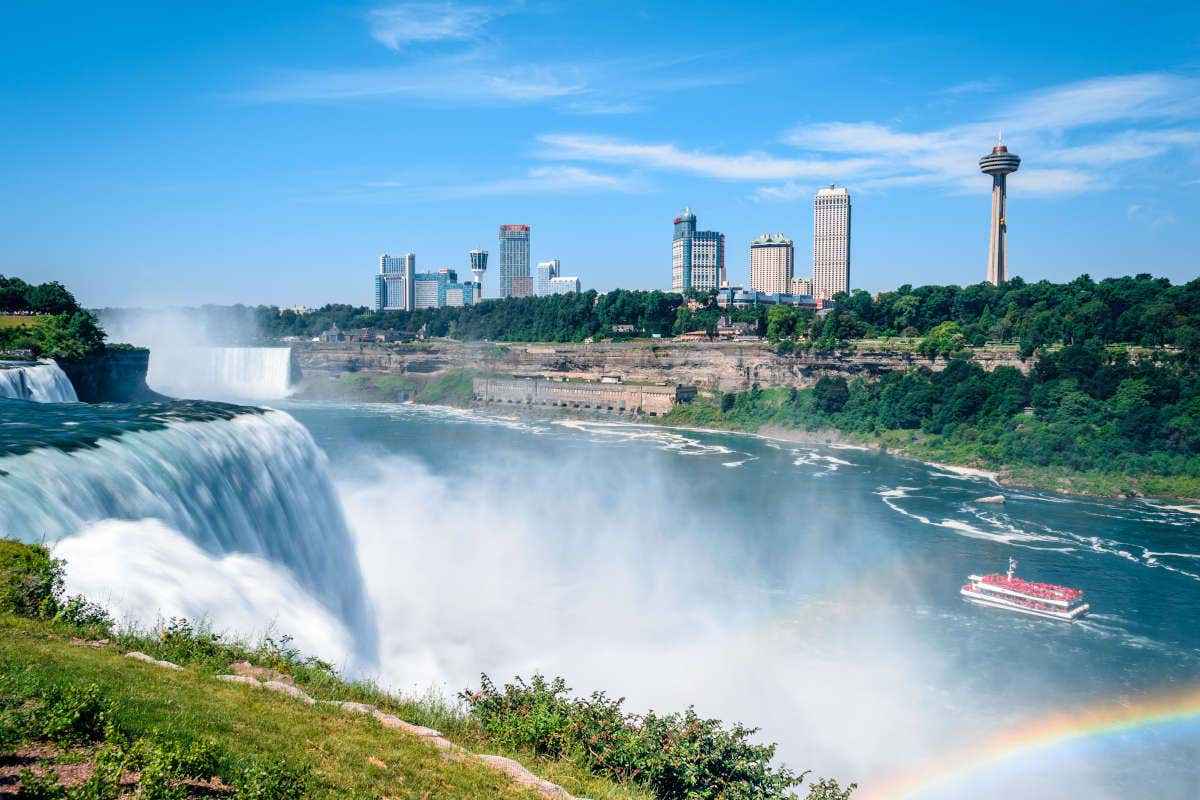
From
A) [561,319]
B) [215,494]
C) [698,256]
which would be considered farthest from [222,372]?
[698,256]

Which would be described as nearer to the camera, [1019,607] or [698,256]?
[1019,607]

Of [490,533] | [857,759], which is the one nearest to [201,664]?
[857,759]

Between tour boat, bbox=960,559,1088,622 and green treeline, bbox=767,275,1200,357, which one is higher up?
green treeline, bbox=767,275,1200,357

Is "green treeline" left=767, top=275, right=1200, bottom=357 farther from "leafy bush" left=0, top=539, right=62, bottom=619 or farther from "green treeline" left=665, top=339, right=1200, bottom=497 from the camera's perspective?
"leafy bush" left=0, top=539, right=62, bottom=619

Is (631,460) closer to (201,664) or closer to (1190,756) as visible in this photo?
(1190,756)

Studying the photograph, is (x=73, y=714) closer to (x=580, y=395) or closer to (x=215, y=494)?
(x=215, y=494)

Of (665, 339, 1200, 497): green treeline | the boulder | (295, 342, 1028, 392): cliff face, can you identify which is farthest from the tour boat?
(295, 342, 1028, 392): cliff face

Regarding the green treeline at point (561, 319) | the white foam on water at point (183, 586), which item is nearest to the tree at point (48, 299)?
the white foam on water at point (183, 586)
